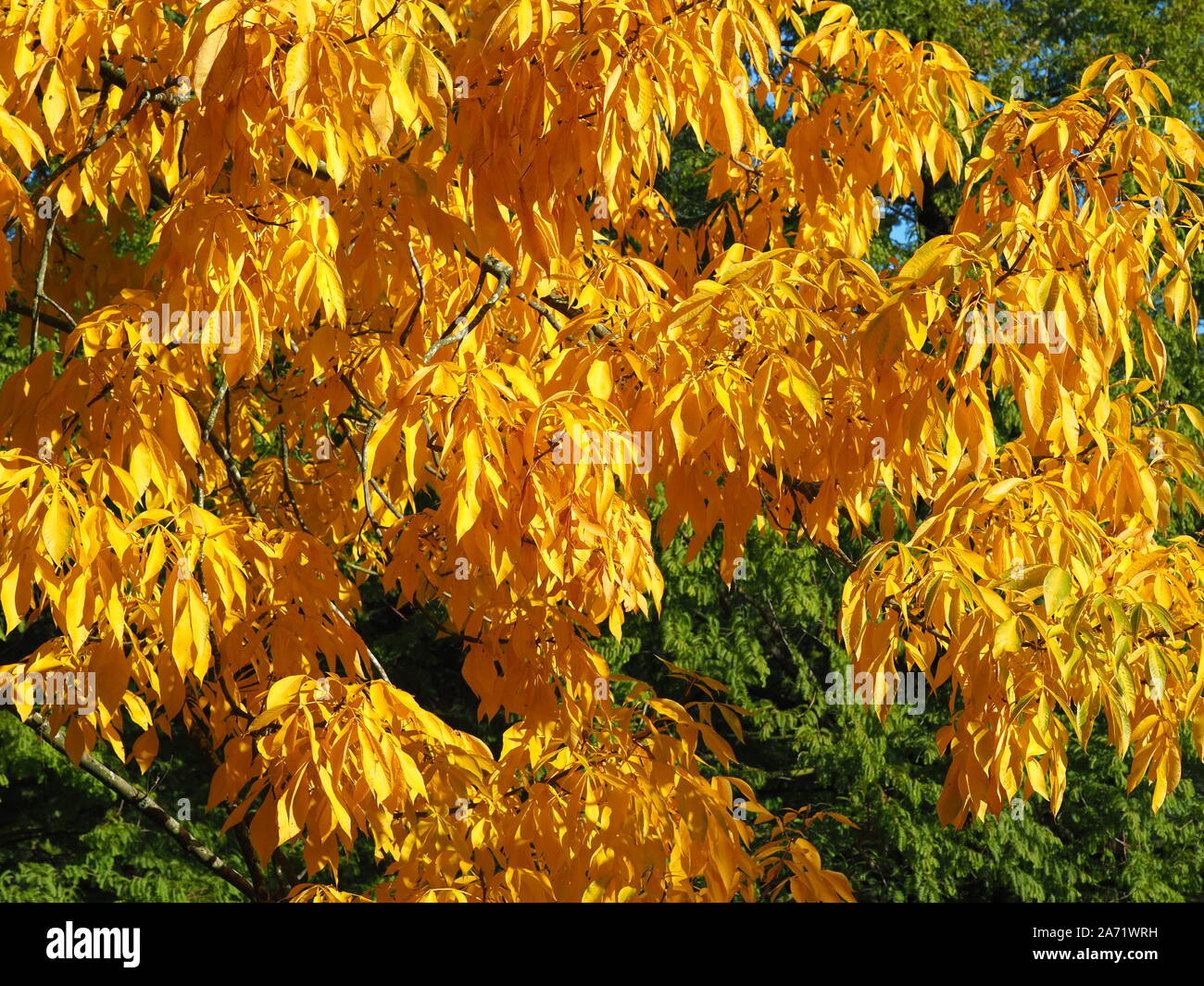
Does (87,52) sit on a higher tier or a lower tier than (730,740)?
higher

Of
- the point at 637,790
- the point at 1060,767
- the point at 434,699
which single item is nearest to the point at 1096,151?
the point at 1060,767

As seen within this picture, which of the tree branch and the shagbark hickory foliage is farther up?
the shagbark hickory foliage

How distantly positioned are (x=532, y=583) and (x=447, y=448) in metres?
0.40

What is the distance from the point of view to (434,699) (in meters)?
9.01

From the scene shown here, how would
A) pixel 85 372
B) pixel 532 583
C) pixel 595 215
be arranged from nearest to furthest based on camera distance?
pixel 532 583 → pixel 85 372 → pixel 595 215

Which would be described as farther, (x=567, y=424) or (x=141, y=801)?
(x=141, y=801)

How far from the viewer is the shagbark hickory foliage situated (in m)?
1.88

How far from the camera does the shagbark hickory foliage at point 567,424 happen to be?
6.18 feet

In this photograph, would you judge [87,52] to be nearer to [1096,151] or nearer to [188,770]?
[1096,151]

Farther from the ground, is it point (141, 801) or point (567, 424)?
point (567, 424)

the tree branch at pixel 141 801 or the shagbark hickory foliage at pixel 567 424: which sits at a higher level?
the shagbark hickory foliage at pixel 567 424

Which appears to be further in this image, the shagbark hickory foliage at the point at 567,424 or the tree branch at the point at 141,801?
the tree branch at the point at 141,801

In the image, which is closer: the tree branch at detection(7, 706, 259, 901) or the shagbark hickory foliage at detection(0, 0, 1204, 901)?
the shagbark hickory foliage at detection(0, 0, 1204, 901)

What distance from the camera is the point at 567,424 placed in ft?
6.14
